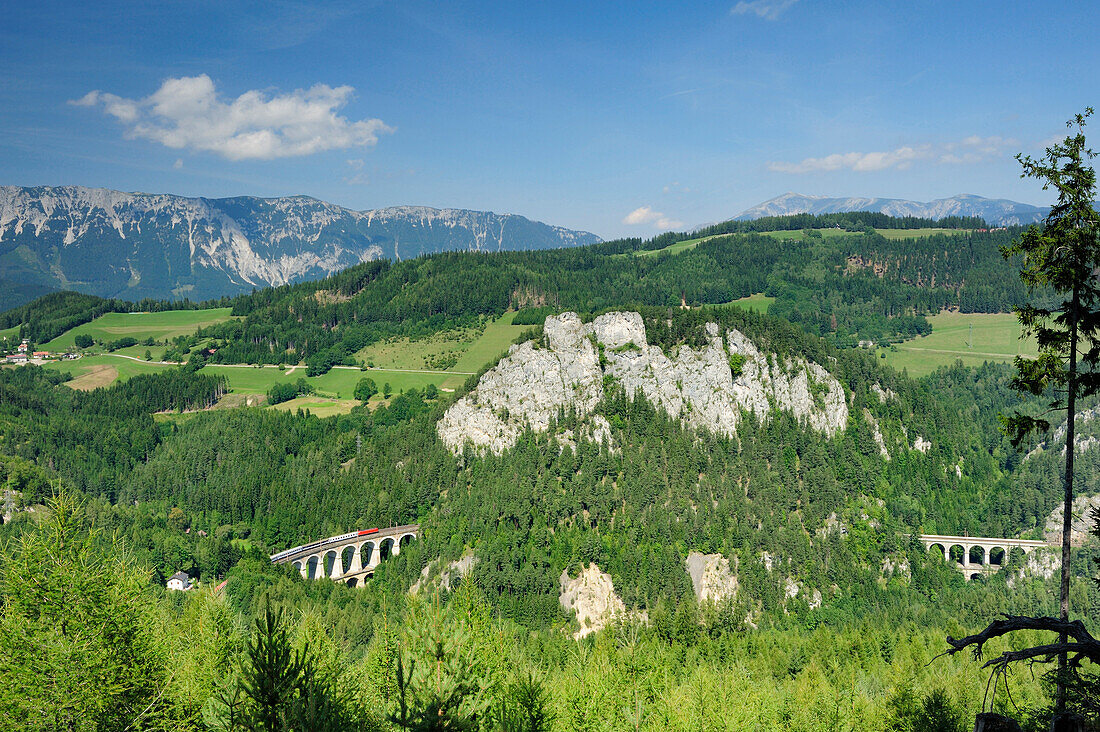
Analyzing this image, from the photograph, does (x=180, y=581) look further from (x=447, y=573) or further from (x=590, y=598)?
(x=590, y=598)

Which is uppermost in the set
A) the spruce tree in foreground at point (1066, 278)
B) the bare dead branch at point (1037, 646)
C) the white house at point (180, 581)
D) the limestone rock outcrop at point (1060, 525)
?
the spruce tree in foreground at point (1066, 278)

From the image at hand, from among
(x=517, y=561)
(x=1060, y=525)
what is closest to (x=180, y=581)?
(x=517, y=561)

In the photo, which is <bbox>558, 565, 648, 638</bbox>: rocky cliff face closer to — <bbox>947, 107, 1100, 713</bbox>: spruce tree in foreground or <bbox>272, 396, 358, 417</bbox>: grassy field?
<bbox>947, 107, 1100, 713</bbox>: spruce tree in foreground

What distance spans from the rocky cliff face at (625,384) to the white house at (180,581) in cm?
5475

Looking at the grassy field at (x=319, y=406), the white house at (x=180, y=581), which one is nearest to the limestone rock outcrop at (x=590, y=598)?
the white house at (x=180, y=581)

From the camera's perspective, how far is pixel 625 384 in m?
141

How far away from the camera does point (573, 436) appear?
13500 cm

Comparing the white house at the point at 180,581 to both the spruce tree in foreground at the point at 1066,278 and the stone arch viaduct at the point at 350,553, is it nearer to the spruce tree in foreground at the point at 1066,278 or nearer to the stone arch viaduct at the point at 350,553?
the stone arch viaduct at the point at 350,553

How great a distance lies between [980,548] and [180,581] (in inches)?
5917

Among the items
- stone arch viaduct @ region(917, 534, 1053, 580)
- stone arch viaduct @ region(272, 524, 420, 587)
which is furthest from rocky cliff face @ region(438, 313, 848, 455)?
stone arch viaduct @ region(917, 534, 1053, 580)

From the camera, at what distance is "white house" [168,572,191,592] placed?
3868 inches

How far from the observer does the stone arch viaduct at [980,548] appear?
12588 cm

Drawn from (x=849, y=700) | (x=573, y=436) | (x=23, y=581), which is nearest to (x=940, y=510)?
(x=573, y=436)

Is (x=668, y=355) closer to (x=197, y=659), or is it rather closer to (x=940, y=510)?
(x=940, y=510)
